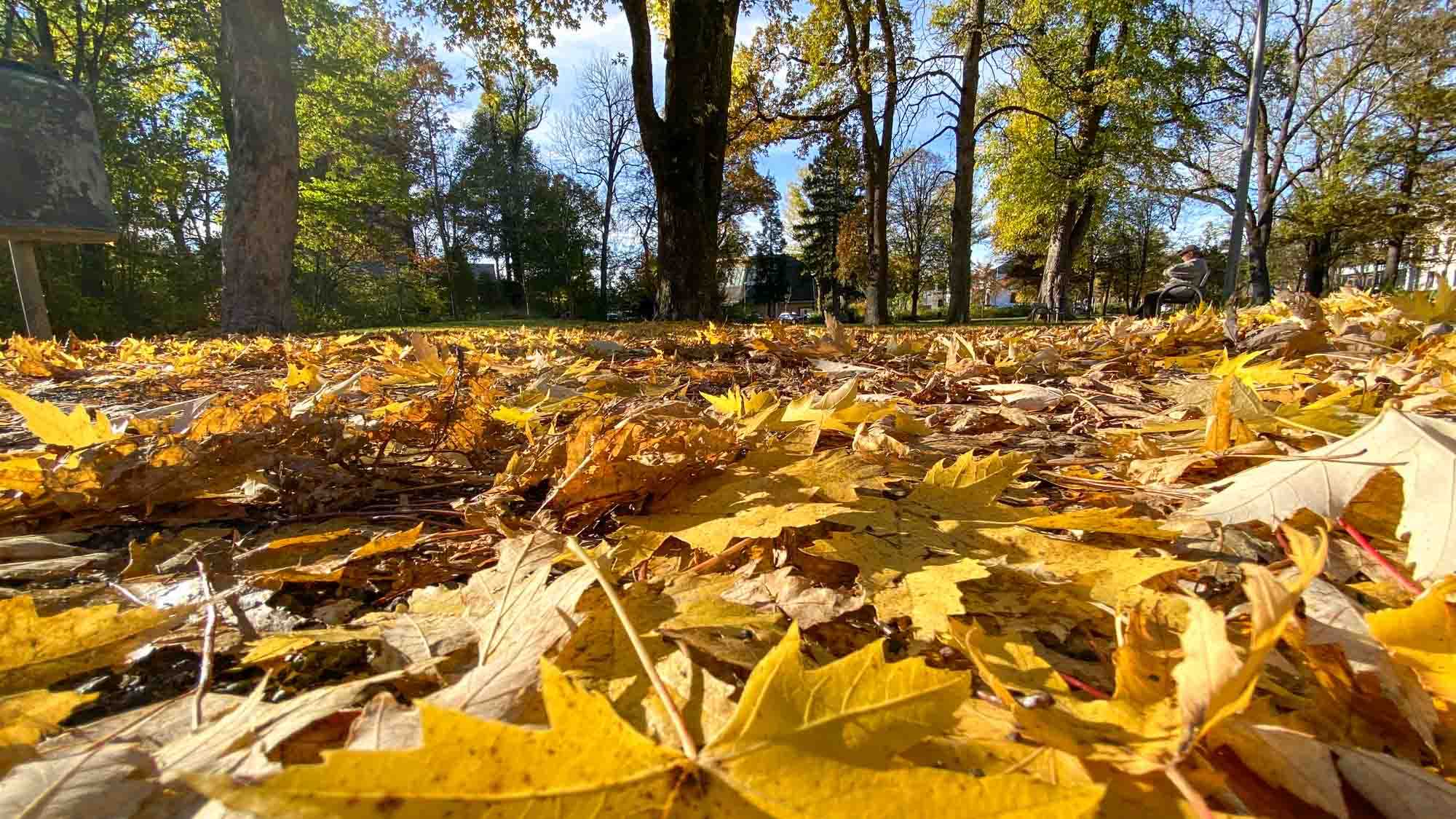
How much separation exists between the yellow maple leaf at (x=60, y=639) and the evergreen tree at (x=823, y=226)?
32.4 meters

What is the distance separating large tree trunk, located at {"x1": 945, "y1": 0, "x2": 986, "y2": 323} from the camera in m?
11.2

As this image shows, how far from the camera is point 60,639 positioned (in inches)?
17.2

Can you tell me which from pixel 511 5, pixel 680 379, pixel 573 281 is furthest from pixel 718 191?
pixel 573 281

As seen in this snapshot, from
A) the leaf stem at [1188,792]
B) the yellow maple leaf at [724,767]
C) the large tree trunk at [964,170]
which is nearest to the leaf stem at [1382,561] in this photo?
the leaf stem at [1188,792]

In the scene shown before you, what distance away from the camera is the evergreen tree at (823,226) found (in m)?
34.5

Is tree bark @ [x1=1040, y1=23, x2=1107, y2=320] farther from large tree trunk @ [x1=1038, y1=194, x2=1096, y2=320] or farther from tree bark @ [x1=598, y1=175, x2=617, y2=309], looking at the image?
tree bark @ [x1=598, y1=175, x2=617, y2=309]

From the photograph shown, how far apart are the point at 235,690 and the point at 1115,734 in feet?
2.00

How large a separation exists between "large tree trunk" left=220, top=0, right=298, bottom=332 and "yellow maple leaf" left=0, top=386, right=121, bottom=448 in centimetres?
754

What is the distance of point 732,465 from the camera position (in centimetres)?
83

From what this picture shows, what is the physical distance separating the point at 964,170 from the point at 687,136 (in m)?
5.72

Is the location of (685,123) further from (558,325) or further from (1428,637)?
(1428,637)

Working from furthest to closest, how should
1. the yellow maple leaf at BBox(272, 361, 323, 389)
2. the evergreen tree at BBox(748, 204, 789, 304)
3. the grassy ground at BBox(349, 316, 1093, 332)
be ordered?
the evergreen tree at BBox(748, 204, 789, 304), the grassy ground at BBox(349, 316, 1093, 332), the yellow maple leaf at BBox(272, 361, 323, 389)

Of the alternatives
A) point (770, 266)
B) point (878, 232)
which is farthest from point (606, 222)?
point (878, 232)

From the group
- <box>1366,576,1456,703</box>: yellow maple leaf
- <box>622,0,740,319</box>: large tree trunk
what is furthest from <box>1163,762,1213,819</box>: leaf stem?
<box>622,0,740,319</box>: large tree trunk
